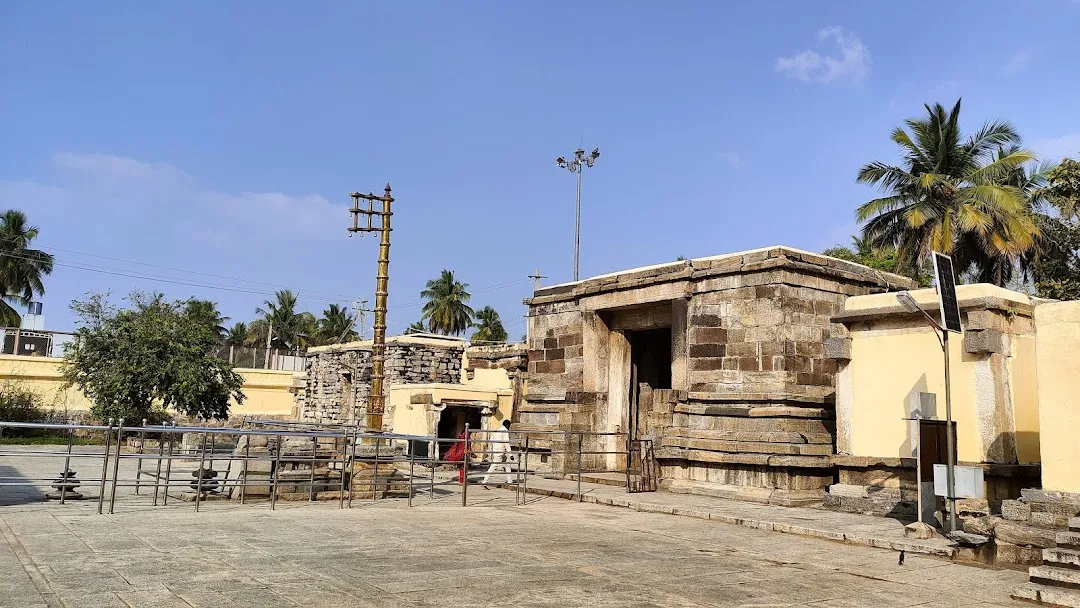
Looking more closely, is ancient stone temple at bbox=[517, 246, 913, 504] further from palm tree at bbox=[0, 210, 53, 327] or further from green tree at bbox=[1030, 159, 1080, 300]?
palm tree at bbox=[0, 210, 53, 327]

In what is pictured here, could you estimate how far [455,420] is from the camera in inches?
998

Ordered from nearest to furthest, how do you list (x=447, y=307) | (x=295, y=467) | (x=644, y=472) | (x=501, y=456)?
1. (x=295, y=467)
2. (x=644, y=472)
3. (x=501, y=456)
4. (x=447, y=307)

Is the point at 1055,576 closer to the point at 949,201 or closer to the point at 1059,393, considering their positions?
the point at 1059,393

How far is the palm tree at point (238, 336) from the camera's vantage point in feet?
216

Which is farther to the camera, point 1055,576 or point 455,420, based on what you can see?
point 455,420

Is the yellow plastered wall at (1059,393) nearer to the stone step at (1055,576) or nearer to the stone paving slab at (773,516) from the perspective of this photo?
the stone paving slab at (773,516)

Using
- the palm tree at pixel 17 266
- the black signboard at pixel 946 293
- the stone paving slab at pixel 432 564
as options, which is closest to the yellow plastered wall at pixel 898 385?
the black signboard at pixel 946 293

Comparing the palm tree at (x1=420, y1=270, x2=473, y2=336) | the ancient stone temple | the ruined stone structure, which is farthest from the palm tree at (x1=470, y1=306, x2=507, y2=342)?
the ancient stone temple

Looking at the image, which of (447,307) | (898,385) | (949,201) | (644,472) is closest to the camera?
(898,385)

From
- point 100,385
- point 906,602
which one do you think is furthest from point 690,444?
point 100,385

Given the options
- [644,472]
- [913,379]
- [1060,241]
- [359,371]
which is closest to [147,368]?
[359,371]

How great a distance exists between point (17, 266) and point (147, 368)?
20.6 metres

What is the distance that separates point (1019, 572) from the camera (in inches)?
300

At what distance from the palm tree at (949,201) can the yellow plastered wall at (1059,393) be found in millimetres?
16028
